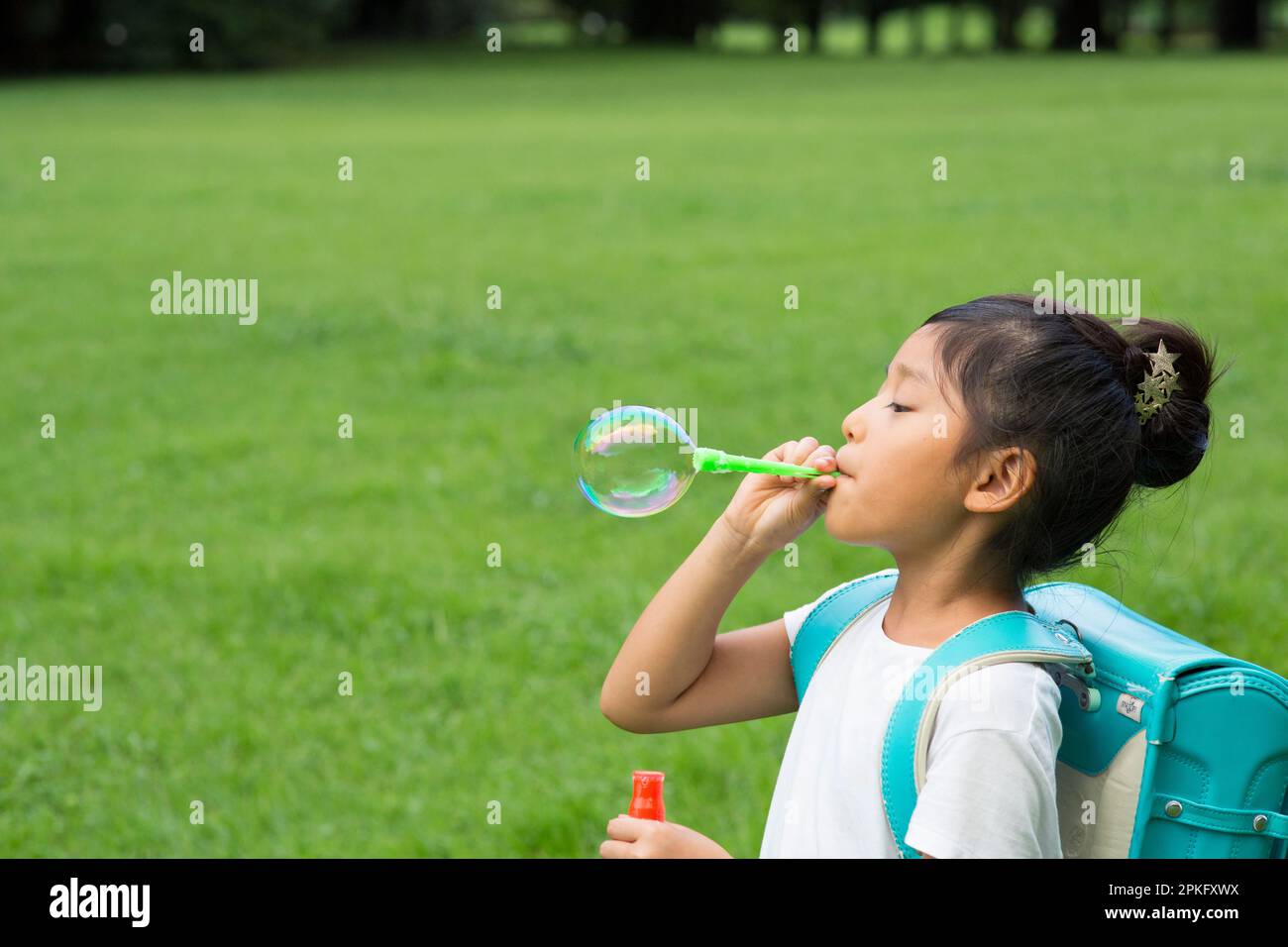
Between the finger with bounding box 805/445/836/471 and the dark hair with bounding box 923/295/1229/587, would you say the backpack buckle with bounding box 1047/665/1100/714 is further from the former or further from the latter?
the finger with bounding box 805/445/836/471

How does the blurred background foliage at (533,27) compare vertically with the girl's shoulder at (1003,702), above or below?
above

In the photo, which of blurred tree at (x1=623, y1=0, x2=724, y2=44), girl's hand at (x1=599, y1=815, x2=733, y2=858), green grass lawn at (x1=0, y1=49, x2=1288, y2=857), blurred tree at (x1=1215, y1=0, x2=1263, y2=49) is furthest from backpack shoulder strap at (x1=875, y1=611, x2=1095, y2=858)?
blurred tree at (x1=623, y1=0, x2=724, y2=44)

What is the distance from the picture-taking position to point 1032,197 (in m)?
11.2

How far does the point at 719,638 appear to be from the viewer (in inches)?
84.6

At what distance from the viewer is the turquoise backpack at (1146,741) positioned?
1.75 meters

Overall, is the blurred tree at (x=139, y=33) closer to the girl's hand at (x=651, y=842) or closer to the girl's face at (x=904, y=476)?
the girl's face at (x=904, y=476)

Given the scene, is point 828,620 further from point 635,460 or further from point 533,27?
point 533,27

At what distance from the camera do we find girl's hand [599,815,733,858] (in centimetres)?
184

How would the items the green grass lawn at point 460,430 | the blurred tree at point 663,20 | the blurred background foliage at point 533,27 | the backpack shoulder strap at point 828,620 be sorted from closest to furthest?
the backpack shoulder strap at point 828,620 → the green grass lawn at point 460,430 → the blurred background foliage at point 533,27 → the blurred tree at point 663,20

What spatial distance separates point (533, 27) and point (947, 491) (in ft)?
195

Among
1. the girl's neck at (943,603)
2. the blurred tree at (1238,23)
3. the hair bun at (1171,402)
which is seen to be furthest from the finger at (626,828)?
the blurred tree at (1238,23)

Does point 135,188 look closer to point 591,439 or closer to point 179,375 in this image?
point 179,375
